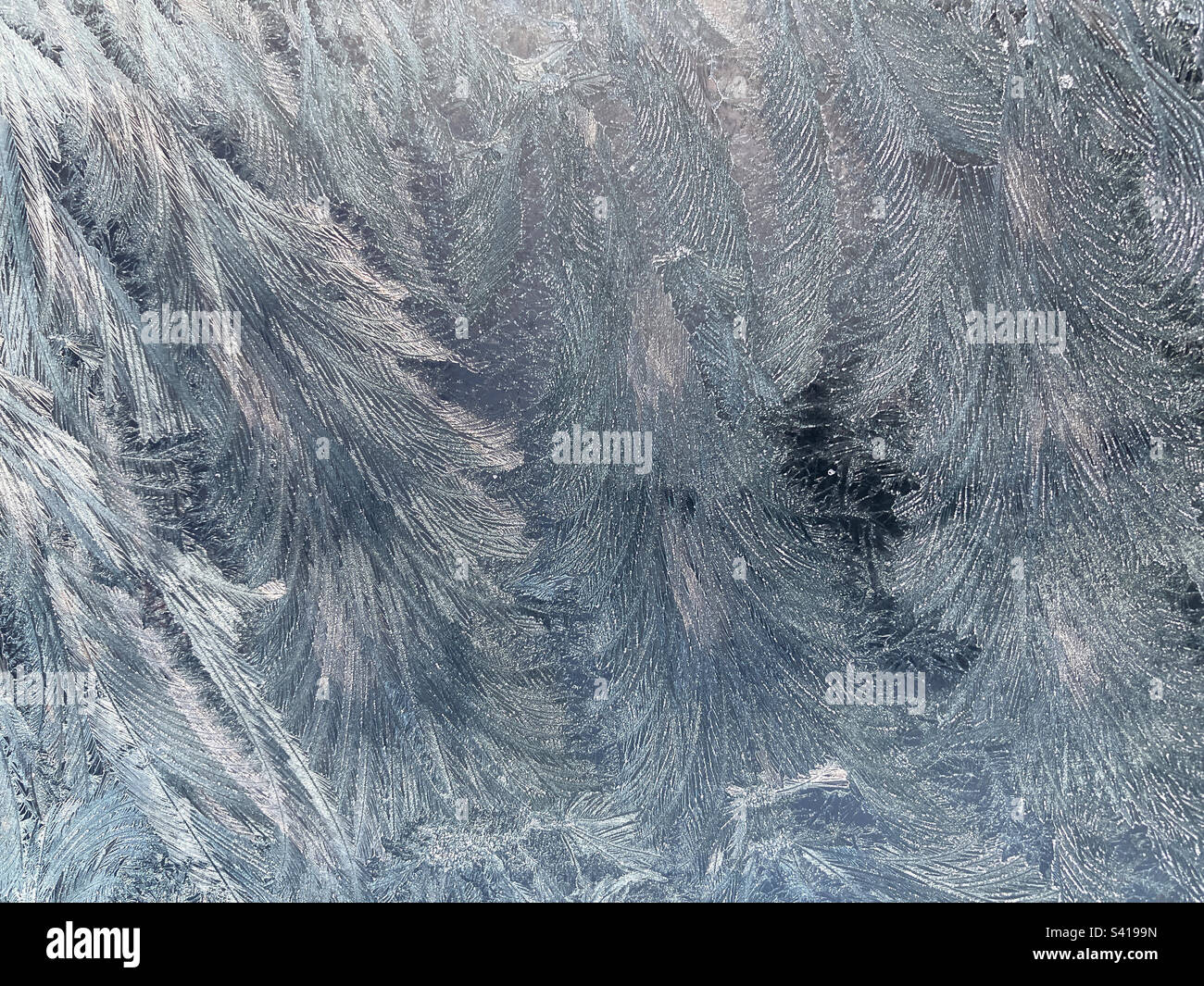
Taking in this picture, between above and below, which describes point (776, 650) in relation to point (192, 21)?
below

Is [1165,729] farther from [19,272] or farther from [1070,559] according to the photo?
[19,272]

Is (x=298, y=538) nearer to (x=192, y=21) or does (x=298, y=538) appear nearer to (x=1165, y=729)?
(x=192, y=21)

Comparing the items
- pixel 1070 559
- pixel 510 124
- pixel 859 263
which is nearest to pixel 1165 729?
pixel 1070 559

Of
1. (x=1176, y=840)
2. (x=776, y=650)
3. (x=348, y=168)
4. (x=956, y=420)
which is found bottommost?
(x=1176, y=840)

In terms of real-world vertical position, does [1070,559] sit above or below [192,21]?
below
